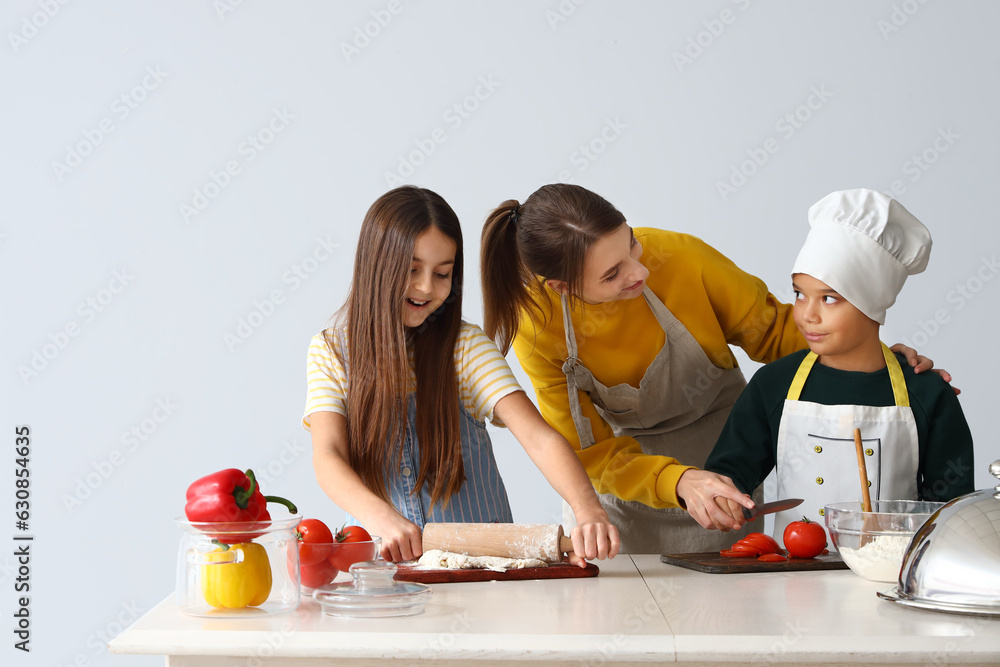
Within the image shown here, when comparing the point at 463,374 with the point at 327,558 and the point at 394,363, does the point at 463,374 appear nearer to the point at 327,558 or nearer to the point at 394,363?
the point at 394,363

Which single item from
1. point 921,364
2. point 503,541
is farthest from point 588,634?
point 921,364

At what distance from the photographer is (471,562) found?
107 cm

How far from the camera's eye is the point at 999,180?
225 cm

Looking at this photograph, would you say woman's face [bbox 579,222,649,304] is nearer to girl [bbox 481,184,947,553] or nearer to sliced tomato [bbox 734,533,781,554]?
girl [bbox 481,184,947,553]

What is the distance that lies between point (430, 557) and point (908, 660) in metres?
0.57

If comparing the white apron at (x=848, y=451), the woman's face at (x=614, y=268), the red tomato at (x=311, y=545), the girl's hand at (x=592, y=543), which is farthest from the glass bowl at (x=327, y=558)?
the white apron at (x=848, y=451)

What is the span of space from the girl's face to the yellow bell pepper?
21.8 inches

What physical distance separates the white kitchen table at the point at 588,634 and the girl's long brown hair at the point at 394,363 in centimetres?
46

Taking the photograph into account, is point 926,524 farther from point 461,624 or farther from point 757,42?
point 757,42

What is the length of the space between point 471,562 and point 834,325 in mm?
711

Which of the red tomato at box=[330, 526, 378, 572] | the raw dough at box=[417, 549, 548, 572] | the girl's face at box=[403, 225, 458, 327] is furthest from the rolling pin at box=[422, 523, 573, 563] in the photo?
the girl's face at box=[403, 225, 458, 327]

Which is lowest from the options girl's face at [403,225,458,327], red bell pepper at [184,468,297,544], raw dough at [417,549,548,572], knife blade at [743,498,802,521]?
raw dough at [417,549,548,572]

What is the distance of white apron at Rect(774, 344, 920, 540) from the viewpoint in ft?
4.44

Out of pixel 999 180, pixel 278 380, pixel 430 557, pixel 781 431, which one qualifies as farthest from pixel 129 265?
pixel 999 180
